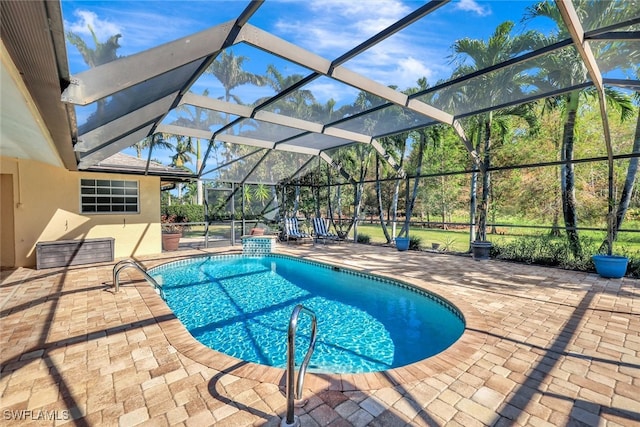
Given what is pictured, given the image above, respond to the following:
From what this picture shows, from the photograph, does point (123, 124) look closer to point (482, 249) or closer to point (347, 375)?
point (347, 375)

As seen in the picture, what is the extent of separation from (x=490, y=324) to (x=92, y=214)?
10.1 metres

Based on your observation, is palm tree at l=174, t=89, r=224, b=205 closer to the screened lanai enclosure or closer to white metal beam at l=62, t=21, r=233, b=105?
the screened lanai enclosure

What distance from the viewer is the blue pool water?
401cm

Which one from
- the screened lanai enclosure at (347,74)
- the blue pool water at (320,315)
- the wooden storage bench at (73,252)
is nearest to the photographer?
the screened lanai enclosure at (347,74)

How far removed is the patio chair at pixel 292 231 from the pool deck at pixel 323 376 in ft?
24.8

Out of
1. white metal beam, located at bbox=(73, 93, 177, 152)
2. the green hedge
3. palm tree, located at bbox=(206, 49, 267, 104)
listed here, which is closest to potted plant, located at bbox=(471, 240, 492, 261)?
palm tree, located at bbox=(206, 49, 267, 104)

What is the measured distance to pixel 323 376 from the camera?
2.62 metres

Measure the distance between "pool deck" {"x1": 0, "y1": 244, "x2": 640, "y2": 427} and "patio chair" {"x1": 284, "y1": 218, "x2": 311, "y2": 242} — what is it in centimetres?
757

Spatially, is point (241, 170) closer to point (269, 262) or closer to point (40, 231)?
point (269, 262)

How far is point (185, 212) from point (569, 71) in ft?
56.2

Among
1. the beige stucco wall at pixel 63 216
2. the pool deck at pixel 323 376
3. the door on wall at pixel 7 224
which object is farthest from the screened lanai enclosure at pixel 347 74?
the pool deck at pixel 323 376

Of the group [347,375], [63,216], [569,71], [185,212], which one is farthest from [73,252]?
[569,71]

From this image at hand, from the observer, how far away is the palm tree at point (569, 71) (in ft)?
13.1

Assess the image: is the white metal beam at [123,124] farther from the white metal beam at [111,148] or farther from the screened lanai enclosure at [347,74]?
the white metal beam at [111,148]
